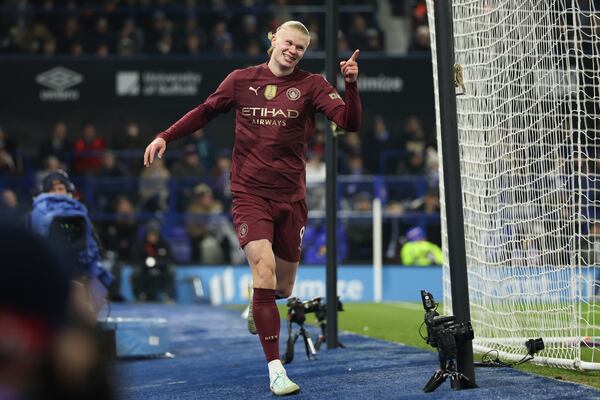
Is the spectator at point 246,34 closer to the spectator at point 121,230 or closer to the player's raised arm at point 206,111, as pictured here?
the spectator at point 121,230

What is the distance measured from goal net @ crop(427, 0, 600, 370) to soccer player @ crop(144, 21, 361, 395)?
93 cm

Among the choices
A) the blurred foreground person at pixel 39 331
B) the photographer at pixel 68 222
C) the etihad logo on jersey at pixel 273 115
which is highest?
the etihad logo on jersey at pixel 273 115

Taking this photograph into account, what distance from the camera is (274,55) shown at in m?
6.98

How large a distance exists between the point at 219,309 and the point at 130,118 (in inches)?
322

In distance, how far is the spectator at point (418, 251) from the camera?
2041 centimetres

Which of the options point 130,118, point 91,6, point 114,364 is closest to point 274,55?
point 114,364

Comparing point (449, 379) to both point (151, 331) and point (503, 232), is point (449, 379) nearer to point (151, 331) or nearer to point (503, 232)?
point (503, 232)

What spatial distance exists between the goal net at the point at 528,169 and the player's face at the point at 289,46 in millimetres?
942

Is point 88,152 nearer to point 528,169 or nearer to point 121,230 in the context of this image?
point 121,230

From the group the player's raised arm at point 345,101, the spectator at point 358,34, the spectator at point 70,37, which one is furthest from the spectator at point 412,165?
the player's raised arm at point 345,101

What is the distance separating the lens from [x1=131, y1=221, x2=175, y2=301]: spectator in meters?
20.1

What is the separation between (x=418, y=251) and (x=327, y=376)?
13.5 meters

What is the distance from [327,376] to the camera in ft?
23.3

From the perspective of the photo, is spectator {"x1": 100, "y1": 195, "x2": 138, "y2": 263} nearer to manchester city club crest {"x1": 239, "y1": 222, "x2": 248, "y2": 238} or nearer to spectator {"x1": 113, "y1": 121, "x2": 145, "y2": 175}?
spectator {"x1": 113, "y1": 121, "x2": 145, "y2": 175}
